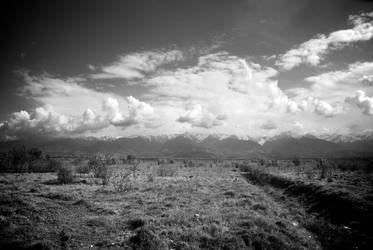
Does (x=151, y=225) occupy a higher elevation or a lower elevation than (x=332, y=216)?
higher

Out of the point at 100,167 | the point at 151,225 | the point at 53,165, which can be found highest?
the point at 100,167

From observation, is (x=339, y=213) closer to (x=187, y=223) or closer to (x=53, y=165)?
(x=187, y=223)

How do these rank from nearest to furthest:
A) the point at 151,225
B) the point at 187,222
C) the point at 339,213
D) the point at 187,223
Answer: the point at 151,225 < the point at 187,223 < the point at 187,222 < the point at 339,213

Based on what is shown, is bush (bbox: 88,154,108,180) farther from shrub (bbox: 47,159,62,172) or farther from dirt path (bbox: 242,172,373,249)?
dirt path (bbox: 242,172,373,249)

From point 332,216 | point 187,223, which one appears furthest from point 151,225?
point 332,216

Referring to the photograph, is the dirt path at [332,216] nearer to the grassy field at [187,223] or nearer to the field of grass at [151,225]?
the grassy field at [187,223]

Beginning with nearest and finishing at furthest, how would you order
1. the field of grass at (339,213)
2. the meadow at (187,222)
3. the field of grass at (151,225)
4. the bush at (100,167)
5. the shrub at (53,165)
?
the field of grass at (151,225) → the meadow at (187,222) → the field of grass at (339,213) → the bush at (100,167) → the shrub at (53,165)

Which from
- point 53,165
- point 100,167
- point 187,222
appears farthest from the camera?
point 53,165

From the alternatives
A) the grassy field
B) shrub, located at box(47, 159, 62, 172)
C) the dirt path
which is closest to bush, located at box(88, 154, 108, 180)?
the grassy field

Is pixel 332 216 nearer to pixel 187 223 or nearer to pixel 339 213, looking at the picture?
pixel 339 213

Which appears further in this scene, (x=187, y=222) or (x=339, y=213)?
(x=339, y=213)

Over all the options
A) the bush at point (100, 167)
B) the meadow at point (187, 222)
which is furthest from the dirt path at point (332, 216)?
the bush at point (100, 167)

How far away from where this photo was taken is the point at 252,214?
17.9 meters

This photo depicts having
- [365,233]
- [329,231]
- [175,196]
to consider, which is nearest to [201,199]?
[175,196]
